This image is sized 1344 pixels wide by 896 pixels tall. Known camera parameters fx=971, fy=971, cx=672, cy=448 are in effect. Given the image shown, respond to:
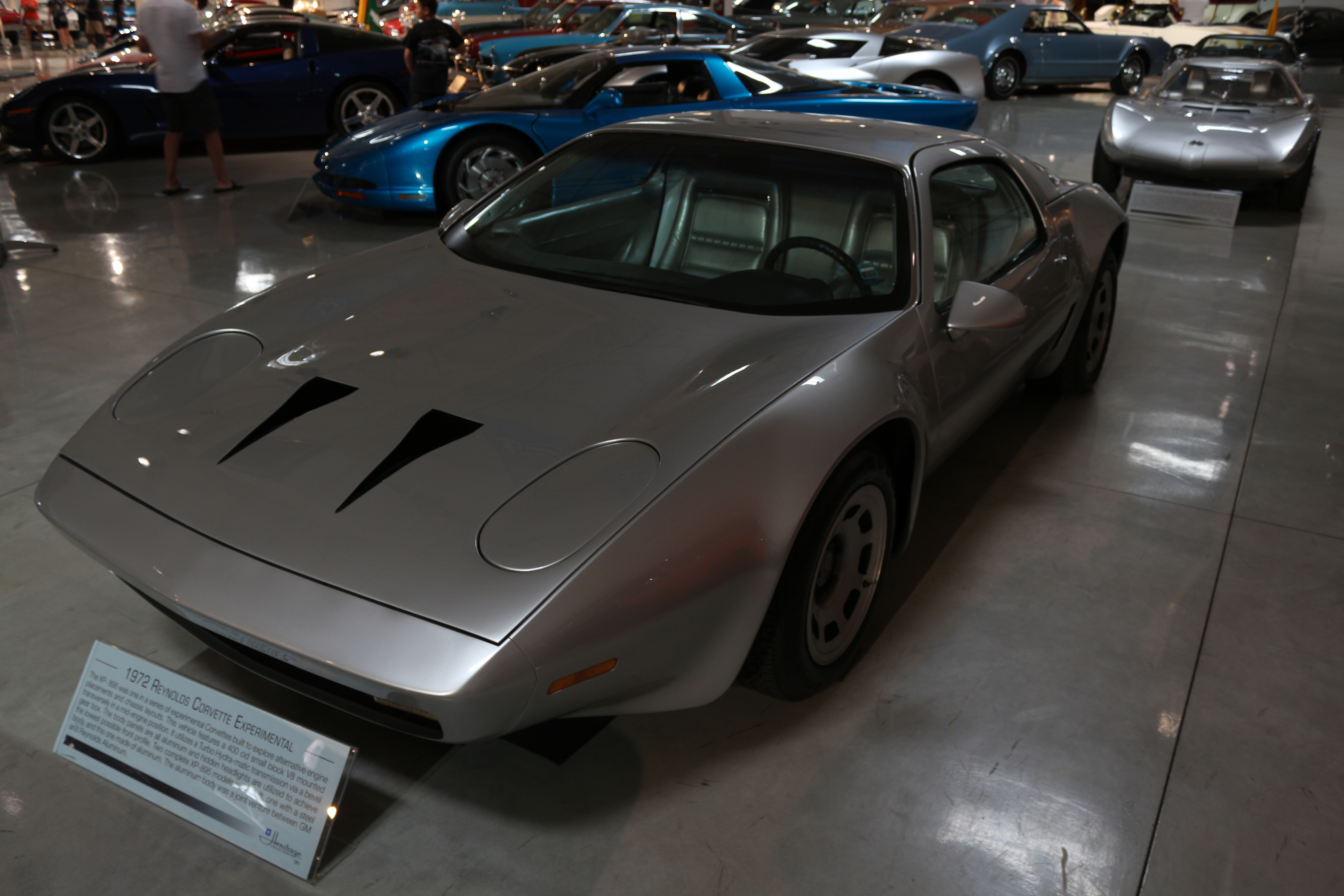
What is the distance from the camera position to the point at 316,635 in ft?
5.07

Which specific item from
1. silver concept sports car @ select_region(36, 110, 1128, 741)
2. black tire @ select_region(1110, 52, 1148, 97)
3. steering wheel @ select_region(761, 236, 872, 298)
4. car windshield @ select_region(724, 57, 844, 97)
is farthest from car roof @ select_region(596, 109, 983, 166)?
black tire @ select_region(1110, 52, 1148, 97)

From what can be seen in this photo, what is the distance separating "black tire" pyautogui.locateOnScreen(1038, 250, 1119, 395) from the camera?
12.1ft

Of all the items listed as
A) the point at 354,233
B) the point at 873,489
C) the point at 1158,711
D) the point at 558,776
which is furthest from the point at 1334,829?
the point at 354,233

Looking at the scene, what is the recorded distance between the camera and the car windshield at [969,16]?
1289 cm

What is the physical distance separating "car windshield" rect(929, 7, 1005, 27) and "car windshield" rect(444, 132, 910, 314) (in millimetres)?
11674

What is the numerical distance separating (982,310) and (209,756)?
1.92 meters

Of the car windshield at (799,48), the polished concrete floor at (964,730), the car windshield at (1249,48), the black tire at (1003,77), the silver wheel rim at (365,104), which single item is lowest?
the polished concrete floor at (964,730)

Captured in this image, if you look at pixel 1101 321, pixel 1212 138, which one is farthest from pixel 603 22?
pixel 1101 321

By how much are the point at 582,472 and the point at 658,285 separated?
845 mm

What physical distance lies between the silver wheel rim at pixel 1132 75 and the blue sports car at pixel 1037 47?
11 millimetres

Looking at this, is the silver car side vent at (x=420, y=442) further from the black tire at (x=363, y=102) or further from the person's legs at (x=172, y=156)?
the black tire at (x=363, y=102)

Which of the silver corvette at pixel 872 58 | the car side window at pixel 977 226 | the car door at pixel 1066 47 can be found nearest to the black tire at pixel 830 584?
the car side window at pixel 977 226

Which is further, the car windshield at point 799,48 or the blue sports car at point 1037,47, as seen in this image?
the blue sports car at point 1037,47

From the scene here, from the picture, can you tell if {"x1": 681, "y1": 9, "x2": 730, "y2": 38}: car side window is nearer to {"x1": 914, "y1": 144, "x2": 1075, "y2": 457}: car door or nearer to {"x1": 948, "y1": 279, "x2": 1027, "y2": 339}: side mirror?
{"x1": 914, "y1": 144, "x2": 1075, "y2": 457}: car door
